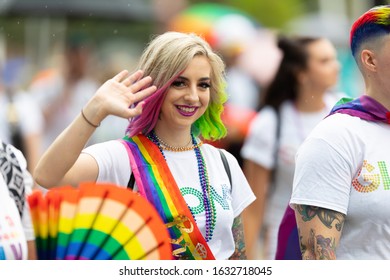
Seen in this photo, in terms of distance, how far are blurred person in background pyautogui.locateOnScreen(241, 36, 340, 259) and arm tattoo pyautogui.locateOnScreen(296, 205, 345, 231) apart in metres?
2.42

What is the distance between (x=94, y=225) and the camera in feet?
12.7

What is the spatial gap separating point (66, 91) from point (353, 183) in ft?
25.2

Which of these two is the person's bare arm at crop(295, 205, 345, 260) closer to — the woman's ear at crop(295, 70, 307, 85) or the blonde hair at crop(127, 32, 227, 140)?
the blonde hair at crop(127, 32, 227, 140)

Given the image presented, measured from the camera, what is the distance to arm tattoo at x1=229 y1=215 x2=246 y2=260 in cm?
502

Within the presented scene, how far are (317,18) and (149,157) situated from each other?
1571 centimetres

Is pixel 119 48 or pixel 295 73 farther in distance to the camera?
pixel 119 48

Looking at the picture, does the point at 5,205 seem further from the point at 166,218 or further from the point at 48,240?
the point at 166,218

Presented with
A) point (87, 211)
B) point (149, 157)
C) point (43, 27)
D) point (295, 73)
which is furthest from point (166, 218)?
point (43, 27)

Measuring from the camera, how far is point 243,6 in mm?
21531

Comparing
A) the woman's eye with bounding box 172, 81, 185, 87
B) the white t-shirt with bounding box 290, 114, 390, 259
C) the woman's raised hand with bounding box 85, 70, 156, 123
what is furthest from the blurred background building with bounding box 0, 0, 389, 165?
the woman's raised hand with bounding box 85, 70, 156, 123

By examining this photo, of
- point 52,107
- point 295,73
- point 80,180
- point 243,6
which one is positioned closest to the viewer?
point 80,180

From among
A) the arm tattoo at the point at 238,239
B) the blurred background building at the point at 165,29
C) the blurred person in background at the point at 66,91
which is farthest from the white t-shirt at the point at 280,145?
the blurred person in background at the point at 66,91

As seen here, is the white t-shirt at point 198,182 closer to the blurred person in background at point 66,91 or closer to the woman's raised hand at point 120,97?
the woman's raised hand at point 120,97

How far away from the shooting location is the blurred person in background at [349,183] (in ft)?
15.2
